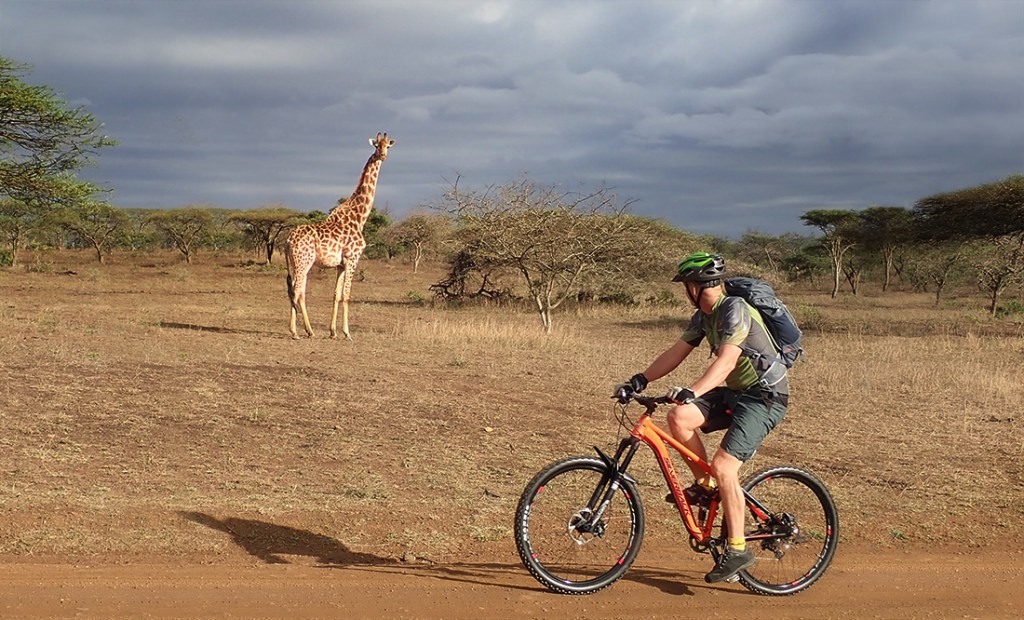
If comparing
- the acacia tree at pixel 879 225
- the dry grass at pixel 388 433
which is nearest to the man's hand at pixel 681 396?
the dry grass at pixel 388 433

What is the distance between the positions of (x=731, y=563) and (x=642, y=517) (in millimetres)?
524

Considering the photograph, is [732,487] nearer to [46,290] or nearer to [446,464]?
[446,464]

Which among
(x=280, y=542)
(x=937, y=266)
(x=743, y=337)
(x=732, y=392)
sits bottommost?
(x=280, y=542)

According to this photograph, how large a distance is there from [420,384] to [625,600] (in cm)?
765

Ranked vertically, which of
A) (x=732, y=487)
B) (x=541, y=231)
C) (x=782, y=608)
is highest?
(x=541, y=231)

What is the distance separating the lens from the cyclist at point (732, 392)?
15.7ft

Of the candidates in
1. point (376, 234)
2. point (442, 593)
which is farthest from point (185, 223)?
point (442, 593)

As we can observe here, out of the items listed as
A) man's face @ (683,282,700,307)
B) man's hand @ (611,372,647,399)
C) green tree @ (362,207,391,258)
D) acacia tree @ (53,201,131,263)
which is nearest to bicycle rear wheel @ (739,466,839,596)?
man's hand @ (611,372,647,399)

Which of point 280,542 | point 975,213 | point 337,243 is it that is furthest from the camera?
point 975,213

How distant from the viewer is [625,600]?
5004 millimetres

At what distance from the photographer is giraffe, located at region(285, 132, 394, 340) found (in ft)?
58.3

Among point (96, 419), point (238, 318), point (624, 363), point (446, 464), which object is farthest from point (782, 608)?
point (238, 318)

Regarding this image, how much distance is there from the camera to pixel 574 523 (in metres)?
4.97

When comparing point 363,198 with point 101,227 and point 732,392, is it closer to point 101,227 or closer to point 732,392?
point 732,392
